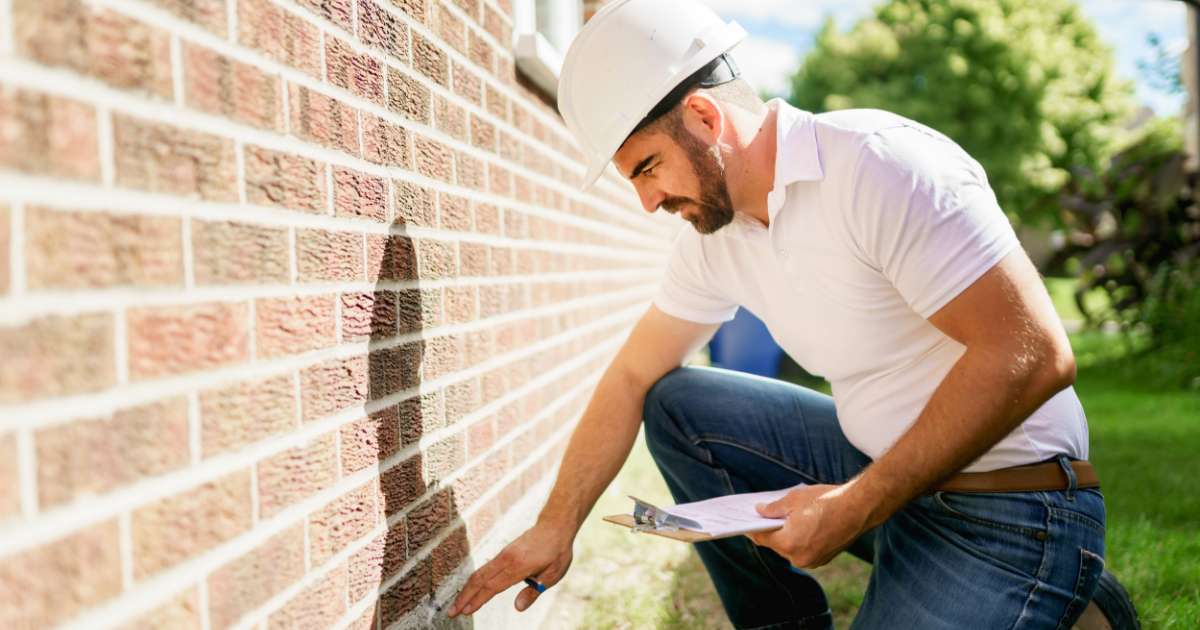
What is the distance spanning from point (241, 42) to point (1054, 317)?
154 centimetres

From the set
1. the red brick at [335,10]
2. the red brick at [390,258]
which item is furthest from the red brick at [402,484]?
the red brick at [335,10]

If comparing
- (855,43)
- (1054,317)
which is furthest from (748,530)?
(855,43)

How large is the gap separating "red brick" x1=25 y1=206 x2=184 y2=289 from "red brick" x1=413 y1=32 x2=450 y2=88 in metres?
0.92

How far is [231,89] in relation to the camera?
1184mm

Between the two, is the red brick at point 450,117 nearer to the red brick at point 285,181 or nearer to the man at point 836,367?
Result: the man at point 836,367

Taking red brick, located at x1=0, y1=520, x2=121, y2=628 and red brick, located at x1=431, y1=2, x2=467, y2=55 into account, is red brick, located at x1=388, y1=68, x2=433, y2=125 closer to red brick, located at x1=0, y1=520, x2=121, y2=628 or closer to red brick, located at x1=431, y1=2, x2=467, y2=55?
red brick, located at x1=431, y1=2, x2=467, y2=55

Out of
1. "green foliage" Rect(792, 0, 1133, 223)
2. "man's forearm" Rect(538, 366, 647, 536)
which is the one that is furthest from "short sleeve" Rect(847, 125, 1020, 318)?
"green foliage" Rect(792, 0, 1133, 223)

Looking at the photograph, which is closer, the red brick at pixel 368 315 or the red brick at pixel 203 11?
the red brick at pixel 203 11

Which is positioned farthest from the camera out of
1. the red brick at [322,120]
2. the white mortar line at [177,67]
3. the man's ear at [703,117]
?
the man's ear at [703,117]

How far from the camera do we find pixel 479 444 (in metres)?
2.29

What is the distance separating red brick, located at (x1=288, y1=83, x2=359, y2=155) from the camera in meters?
1.35

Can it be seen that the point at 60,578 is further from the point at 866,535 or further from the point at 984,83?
Answer: the point at 984,83

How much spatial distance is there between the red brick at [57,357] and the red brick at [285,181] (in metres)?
0.34

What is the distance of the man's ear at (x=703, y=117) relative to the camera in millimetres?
2074
